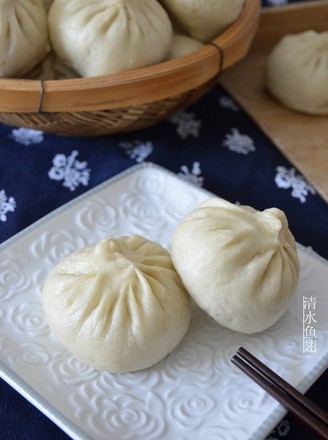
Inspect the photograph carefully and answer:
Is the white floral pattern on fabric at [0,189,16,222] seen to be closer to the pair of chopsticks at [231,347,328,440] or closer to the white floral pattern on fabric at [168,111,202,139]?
the white floral pattern on fabric at [168,111,202,139]

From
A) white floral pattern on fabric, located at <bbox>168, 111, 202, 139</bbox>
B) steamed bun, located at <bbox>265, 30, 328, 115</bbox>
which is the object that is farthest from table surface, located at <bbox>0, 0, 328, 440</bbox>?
steamed bun, located at <bbox>265, 30, 328, 115</bbox>

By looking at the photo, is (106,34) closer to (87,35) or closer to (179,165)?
(87,35)

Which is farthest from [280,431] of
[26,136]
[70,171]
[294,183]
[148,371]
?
[26,136]

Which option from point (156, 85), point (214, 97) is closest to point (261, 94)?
point (214, 97)

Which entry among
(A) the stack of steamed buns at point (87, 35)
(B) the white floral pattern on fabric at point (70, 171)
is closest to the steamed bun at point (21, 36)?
(A) the stack of steamed buns at point (87, 35)

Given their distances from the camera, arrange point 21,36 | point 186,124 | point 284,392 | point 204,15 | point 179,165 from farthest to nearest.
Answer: point 186,124
point 179,165
point 204,15
point 21,36
point 284,392

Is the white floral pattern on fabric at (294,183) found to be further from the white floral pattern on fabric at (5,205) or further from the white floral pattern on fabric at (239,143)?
the white floral pattern on fabric at (5,205)

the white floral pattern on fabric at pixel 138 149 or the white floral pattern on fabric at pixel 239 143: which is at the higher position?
the white floral pattern on fabric at pixel 239 143
